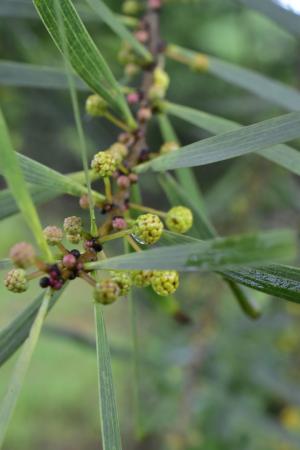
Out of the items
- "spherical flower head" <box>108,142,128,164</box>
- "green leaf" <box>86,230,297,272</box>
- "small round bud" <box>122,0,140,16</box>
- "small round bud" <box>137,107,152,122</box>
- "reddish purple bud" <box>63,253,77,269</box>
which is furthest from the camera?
"small round bud" <box>122,0,140,16</box>

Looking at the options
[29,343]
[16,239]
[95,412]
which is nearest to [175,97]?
[29,343]

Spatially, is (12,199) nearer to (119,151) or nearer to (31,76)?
(119,151)

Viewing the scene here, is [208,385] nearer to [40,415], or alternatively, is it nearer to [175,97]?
[175,97]

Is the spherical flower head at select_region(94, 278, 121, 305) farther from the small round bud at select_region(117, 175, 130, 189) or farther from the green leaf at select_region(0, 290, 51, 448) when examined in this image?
the small round bud at select_region(117, 175, 130, 189)

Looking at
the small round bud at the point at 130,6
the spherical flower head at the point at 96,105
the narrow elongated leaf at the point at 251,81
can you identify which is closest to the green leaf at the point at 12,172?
the spherical flower head at the point at 96,105

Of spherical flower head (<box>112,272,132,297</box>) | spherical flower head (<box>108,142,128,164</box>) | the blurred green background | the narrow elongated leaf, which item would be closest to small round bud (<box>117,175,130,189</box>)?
spherical flower head (<box>108,142,128,164</box>)

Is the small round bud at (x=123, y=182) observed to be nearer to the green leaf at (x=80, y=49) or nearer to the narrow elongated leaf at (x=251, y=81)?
the green leaf at (x=80, y=49)

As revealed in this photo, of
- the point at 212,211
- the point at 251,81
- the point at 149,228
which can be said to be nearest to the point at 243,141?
the point at 149,228
